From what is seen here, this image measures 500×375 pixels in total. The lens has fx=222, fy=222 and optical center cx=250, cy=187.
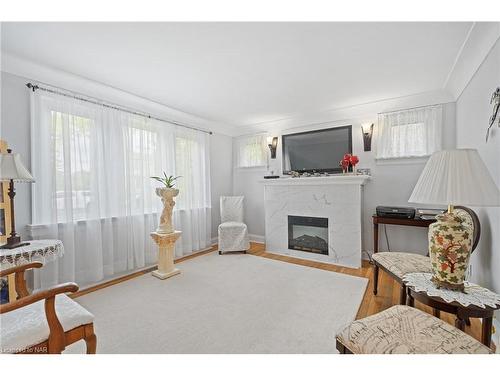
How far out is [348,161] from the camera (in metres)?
3.53

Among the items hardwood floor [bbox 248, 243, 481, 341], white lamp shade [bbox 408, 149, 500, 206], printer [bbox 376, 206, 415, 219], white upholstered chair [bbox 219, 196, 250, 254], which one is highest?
white lamp shade [bbox 408, 149, 500, 206]

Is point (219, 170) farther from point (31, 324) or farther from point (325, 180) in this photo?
point (31, 324)

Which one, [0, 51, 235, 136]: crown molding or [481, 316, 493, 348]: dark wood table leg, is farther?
[0, 51, 235, 136]: crown molding

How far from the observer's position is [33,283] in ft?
7.55

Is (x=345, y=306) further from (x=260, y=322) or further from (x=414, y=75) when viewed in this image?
(x=414, y=75)

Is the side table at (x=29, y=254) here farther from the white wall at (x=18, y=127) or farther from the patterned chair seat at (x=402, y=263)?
the patterned chair seat at (x=402, y=263)

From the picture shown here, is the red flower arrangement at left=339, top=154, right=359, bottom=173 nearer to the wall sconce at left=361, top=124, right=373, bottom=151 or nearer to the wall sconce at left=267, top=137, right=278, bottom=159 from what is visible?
the wall sconce at left=361, top=124, right=373, bottom=151

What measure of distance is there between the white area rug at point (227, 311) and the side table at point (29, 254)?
678mm

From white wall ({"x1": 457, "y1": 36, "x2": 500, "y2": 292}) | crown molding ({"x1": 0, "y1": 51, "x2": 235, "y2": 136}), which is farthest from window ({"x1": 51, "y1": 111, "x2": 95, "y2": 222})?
white wall ({"x1": 457, "y1": 36, "x2": 500, "y2": 292})

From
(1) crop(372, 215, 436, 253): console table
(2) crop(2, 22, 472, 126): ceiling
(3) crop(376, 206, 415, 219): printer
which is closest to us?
(2) crop(2, 22, 472, 126): ceiling

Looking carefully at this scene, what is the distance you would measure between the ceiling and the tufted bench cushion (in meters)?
1.99

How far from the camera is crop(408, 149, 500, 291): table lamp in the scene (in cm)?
123

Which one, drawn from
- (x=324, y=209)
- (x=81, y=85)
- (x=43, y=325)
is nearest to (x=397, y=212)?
(x=324, y=209)

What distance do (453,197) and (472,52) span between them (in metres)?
1.76
